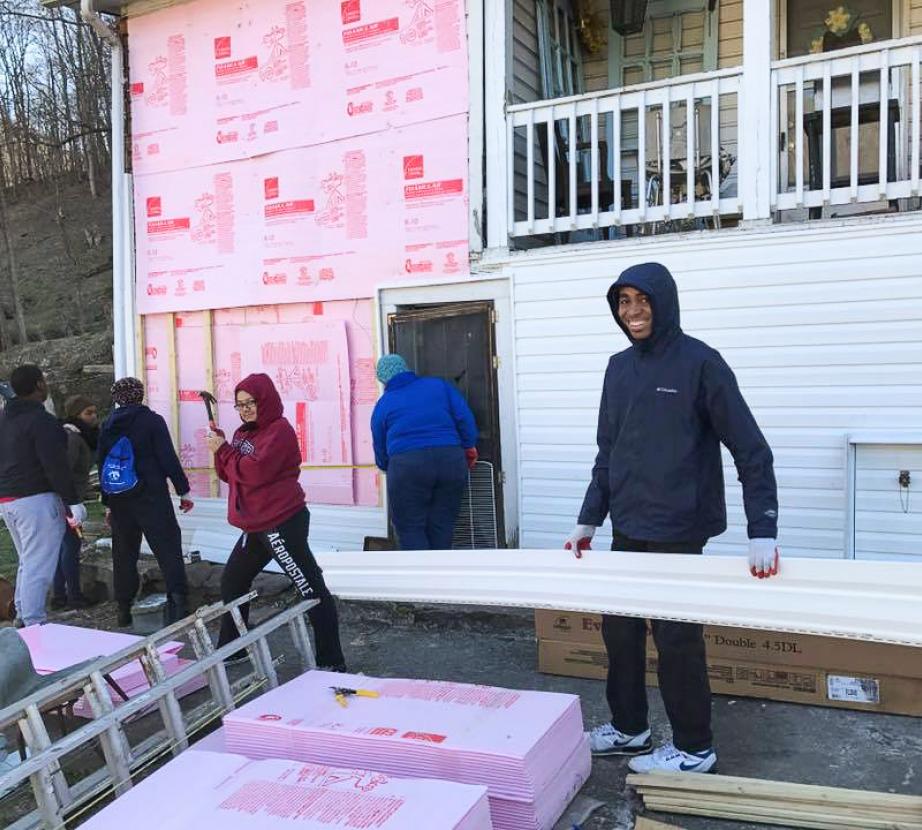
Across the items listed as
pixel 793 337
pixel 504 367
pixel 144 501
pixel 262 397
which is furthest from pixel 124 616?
pixel 793 337

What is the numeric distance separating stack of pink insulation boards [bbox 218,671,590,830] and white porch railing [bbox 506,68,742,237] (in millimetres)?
3464

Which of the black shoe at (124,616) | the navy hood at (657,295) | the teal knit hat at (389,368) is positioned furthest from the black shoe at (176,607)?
the navy hood at (657,295)

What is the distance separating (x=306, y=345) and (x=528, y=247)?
1.95m

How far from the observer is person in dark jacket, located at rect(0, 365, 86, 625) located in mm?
5547

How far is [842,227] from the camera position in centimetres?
484

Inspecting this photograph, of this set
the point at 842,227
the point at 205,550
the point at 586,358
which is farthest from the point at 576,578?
the point at 205,550

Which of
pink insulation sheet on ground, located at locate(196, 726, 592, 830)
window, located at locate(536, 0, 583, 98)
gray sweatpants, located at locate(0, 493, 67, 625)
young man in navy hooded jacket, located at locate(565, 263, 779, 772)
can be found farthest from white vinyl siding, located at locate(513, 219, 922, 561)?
gray sweatpants, located at locate(0, 493, 67, 625)

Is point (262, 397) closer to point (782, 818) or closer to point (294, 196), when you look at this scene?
point (294, 196)

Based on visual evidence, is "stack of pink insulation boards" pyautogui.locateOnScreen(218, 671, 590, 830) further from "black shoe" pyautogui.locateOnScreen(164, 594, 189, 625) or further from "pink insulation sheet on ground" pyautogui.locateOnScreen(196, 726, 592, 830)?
"black shoe" pyautogui.locateOnScreen(164, 594, 189, 625)

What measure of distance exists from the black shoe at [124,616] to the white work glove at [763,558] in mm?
4584

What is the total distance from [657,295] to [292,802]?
202 centimetres

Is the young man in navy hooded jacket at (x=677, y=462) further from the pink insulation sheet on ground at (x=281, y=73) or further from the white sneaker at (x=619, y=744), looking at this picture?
the pink insulation sheet on ground at (x=281, y=73)

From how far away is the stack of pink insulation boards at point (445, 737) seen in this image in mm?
2656

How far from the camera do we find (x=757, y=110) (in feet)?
16.8
